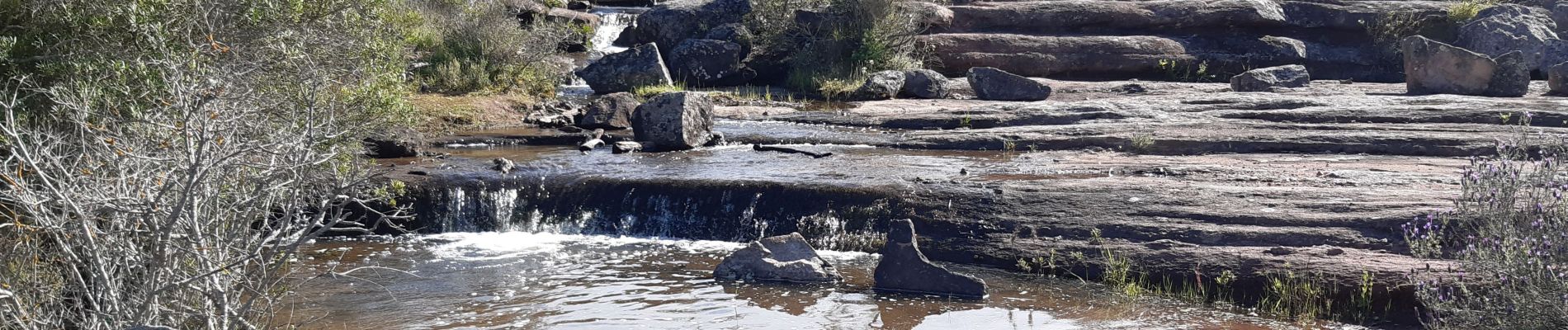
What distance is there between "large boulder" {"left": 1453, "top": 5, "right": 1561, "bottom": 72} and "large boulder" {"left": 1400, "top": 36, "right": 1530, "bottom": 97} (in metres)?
3.92

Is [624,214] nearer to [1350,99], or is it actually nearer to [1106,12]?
[1350,99]

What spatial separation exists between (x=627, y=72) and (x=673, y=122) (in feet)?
20.1

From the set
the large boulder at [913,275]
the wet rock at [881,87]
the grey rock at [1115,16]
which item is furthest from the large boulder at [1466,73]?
the large boulder at [913,275]

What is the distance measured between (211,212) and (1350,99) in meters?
13.9

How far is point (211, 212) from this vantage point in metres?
5.27

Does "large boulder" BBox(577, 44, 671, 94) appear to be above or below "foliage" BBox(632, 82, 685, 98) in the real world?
above

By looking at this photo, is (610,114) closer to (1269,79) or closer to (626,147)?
(626,147)

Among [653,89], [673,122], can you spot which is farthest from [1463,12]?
[673,122]

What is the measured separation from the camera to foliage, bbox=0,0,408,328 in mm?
4789

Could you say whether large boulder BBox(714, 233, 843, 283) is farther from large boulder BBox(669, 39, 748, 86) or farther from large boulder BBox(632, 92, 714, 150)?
large boulder BBox(669, 39, 748, 86)

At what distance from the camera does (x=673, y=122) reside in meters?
14.0

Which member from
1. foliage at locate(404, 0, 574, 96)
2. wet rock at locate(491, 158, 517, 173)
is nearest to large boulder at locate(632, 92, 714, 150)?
wet rock at locate(491, 158, 517, 173)

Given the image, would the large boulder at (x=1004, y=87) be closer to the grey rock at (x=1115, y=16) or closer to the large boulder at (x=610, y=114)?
the grey rock at (x=1115, y=16)

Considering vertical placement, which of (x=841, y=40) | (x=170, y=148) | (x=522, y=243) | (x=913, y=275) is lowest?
(x=522, y=243)
